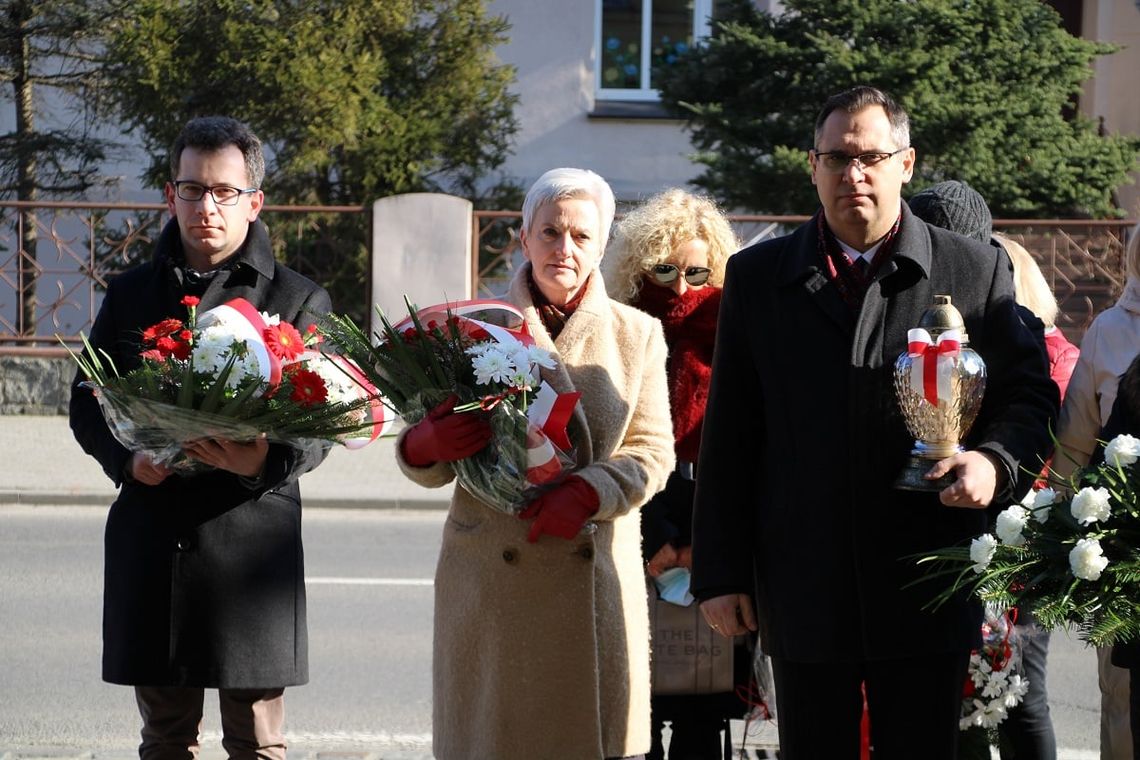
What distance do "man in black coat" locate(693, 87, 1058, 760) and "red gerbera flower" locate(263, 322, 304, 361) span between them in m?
1.03

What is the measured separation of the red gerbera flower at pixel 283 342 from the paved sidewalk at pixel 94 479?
24.3 feet

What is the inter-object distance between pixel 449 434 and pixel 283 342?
0.55m

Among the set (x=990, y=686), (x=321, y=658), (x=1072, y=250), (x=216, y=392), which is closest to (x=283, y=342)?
(x=216, y=392)

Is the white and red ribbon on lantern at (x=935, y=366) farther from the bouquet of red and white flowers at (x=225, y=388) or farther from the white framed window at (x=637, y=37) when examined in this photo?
the white framed window at (x=637, y=37)

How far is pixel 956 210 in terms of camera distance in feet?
A: 13.3

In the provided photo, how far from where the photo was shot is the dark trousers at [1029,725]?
4410mm

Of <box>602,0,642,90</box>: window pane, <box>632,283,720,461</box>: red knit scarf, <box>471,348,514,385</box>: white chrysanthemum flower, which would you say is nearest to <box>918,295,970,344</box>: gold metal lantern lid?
<box>471,348,514,385</box>: white chrysanthemum flower

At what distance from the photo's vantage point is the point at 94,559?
8.92 metres

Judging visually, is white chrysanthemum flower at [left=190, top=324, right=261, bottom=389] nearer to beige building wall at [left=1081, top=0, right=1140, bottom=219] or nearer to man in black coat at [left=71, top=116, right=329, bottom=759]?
man in black coat at [left=71, top=116, right=329, bottom=759]

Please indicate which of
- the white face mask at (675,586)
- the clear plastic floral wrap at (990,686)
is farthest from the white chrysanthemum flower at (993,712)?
the white face mask at (675,586)

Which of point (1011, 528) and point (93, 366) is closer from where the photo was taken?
point (1011, 528)

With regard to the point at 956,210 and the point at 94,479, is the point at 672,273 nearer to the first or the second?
the point at 956,210

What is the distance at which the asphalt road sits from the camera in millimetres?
5602

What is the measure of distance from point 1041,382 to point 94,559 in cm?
697
